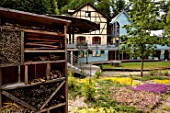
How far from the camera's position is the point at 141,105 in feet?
30.2

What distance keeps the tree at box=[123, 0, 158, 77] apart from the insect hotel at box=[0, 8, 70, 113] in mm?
13234

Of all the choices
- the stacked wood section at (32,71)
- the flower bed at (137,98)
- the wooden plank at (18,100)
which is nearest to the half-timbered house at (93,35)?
the flower bed at (137,98)

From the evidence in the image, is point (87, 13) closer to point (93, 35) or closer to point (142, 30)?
point (93, 35)

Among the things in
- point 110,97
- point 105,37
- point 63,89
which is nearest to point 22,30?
point 63,89

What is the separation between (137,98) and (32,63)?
7.27 meters

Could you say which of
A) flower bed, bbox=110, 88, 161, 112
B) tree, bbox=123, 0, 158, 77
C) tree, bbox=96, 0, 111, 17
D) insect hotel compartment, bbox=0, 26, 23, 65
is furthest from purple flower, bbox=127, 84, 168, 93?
tree, bbox=96, 0, 111, 17

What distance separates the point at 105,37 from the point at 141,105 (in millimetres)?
24134

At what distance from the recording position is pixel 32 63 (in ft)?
16.9

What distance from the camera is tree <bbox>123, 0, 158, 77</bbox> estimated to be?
1772 cm

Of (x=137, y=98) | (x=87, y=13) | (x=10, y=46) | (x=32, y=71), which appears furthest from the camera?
(x=87, y=13)

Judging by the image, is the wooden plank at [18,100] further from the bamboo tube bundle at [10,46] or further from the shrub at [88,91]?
the shrub at [88,91]

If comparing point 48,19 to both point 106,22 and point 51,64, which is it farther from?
point 106,22

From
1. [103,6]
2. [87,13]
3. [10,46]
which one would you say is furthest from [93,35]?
[10,46]

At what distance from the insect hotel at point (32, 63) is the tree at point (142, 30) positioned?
43.4ft
